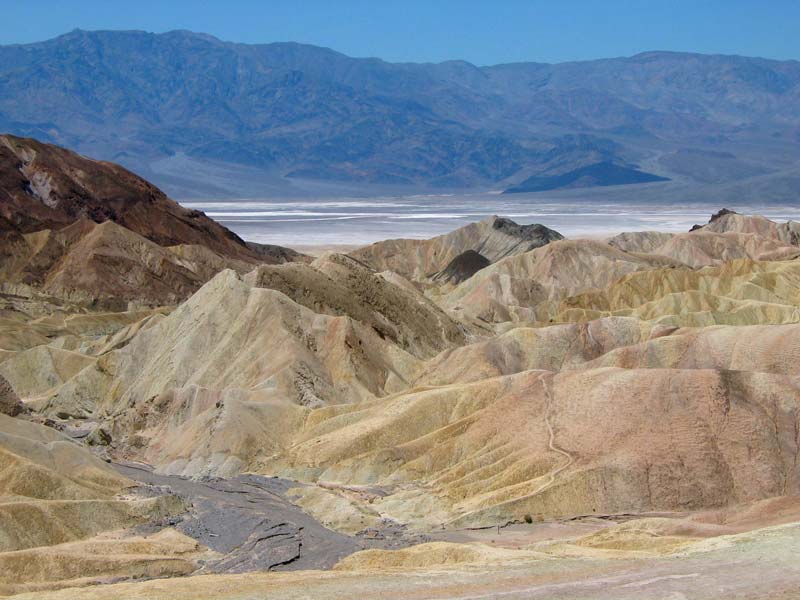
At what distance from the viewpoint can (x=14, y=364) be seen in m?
101

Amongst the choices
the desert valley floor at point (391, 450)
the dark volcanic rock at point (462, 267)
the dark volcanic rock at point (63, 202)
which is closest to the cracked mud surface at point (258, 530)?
the desert valley floor at point (391, 450)

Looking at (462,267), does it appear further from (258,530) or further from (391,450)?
(258,530)

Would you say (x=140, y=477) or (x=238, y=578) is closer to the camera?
(x=238, y=578)

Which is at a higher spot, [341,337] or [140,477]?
[341,337]

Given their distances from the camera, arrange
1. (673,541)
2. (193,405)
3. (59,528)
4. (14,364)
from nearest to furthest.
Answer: (673,541) < (59,528) < (193,405) < (14,364)

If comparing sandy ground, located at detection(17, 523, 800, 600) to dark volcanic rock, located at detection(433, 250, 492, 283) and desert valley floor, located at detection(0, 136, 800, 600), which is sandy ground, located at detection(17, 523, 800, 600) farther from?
dark volcanic rock, located at detection(433, 250, 492, 283)

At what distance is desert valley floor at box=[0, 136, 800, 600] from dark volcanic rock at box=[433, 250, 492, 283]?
50.7 metres

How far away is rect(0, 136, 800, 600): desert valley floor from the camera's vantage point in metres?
47.6

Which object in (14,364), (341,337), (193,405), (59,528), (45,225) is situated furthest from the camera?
(45,225)

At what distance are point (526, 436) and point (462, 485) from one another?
5.02 metres

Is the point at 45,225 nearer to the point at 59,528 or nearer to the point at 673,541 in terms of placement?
the point at 59,528

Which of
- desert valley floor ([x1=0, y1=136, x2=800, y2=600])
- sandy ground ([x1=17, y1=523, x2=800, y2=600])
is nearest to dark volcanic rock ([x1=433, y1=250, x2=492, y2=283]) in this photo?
desert valley floor ([x1=0, y1=136, x2=800, y2=600])

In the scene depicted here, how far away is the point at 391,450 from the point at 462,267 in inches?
4224

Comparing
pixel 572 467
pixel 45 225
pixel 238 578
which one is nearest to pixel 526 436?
pixel 572 467
